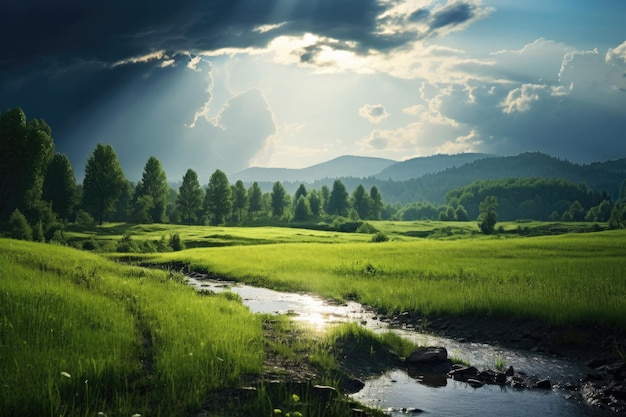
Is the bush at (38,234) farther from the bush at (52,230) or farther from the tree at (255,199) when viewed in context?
the tree at (255,199)

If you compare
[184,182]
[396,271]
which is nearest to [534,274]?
[396,271]

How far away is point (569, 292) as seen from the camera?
2392 centimetres

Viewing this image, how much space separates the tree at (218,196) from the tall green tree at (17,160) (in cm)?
6351

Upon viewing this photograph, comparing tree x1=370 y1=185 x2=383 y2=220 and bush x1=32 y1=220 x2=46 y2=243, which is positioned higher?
tree x1=370 y1=185 x2=383 y2=220

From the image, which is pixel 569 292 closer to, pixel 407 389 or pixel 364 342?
pixel 364 342

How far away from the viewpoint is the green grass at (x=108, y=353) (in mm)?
9703

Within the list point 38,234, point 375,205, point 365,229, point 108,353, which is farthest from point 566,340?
point 375,205

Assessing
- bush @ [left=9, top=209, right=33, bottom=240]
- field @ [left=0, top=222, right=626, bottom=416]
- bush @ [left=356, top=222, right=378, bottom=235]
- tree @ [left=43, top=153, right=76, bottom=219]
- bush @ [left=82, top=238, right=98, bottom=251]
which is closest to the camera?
field @ [left=0, top=222, right=626, bottom=416]

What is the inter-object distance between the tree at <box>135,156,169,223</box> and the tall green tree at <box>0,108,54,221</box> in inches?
1948

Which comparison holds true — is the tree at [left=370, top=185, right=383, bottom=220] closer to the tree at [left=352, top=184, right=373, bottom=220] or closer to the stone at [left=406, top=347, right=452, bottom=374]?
the tree at [left=352, top=184, right=373, bottom=220]

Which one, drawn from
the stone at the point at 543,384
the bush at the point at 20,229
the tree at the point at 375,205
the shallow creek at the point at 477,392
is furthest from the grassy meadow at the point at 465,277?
the tree at the point at 375,205

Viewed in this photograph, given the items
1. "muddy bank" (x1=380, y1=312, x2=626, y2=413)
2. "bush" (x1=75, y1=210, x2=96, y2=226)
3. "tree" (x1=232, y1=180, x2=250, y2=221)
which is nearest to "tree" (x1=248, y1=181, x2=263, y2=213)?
"tree" (x1=232, y1=180, x2=250, y2=221)

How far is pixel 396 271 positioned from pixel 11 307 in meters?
27.3

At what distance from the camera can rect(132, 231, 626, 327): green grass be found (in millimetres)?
21922
